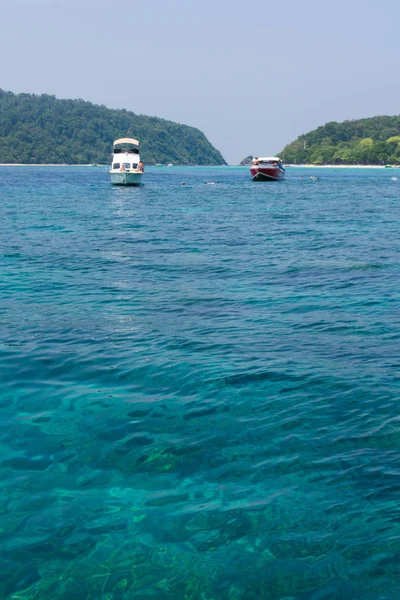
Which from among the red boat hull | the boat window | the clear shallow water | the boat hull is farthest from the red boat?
the clear shallow water

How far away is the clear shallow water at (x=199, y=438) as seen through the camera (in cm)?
558

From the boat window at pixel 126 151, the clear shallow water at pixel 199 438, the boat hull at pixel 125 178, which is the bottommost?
the clear shallow water at pixel 199 438

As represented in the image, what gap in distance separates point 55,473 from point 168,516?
1547mm

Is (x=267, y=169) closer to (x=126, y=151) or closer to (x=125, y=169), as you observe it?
(x=125, y=169)

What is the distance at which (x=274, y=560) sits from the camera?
5648 mm

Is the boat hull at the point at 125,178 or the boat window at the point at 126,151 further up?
the boat window at the point at 126,151

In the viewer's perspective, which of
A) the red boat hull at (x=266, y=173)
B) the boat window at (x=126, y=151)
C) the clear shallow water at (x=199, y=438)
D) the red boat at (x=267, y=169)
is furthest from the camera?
the red boat at (x=267, y=169)

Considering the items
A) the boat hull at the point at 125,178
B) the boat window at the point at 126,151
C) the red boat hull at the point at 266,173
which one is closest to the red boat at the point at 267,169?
the red boat hull at the point at 266,173

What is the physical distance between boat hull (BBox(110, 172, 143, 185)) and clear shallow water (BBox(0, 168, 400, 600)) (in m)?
57.5

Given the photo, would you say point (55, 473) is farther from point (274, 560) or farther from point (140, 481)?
point (274, 560)

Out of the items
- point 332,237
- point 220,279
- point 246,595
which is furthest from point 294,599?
point 332,237

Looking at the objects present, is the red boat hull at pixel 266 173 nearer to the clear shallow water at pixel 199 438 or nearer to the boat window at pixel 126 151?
the boat window at pixel 126 151

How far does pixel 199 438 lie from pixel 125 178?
69222mm

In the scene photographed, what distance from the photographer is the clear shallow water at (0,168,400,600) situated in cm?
558
